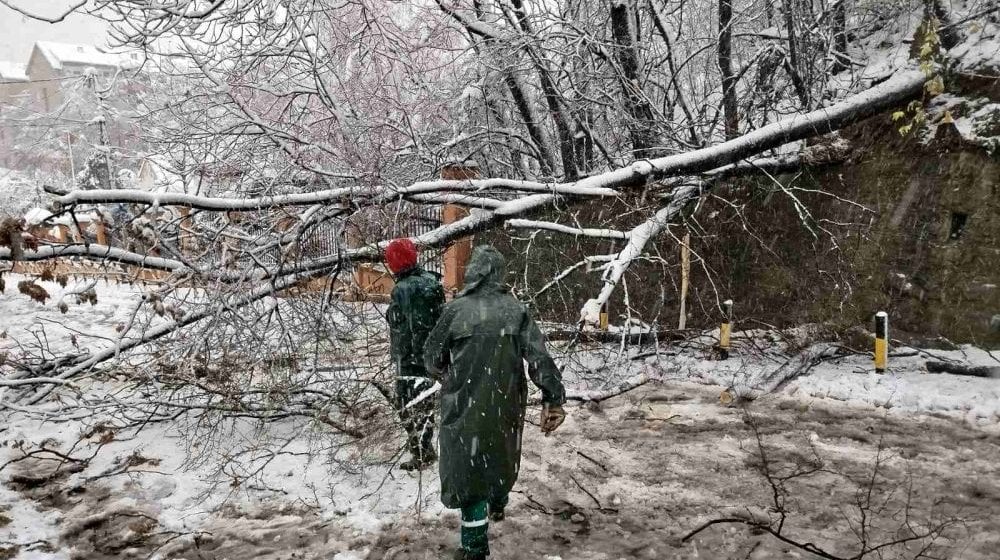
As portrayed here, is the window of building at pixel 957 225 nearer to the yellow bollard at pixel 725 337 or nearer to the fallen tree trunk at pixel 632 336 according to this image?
the yellow bollard at pixel 725 337

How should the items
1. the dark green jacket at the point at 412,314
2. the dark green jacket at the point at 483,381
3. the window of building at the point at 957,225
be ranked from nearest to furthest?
the dark green jacket at the point at 483,381, the dark green jacket at the point at 412,314, the window of building at the point at 957,225

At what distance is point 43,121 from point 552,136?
6.91m

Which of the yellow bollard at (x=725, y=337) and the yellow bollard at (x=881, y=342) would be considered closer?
the yellow bollard at (x=881, y=342)

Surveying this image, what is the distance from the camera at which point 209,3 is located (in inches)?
212

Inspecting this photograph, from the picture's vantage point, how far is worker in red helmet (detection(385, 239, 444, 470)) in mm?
3975

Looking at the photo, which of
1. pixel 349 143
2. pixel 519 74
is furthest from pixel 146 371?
pixel 519 74

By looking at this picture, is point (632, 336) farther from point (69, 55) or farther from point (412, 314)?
point (69, 55)

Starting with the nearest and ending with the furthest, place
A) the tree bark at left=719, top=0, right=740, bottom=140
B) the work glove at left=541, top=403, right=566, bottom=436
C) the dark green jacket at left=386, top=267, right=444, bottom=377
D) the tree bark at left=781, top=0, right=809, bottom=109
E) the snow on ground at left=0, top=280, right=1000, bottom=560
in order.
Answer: the work glove at left=541, top=403, right=566, bottom=436, the snow on ground at left=0, top=280, right=1000, bottom=560, the dark green jacket at left=386, top=267, right=444, bottom=377, the tree bark at left=781, top=0, right=809, bottom=109, the tree bark at left=719, top=0, right=740, bottom=140

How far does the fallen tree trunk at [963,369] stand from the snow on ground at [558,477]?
14 cm

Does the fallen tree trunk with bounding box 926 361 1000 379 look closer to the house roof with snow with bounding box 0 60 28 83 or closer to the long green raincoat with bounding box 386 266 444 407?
the long green raincoat with bounding box 386 266 444 407

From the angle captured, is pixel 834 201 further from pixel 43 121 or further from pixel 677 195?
pixel 43 121

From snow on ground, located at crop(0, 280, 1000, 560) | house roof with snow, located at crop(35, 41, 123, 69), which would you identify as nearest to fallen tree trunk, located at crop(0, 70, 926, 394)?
snow on ground, located at crop(0, 280, 1000, 560)

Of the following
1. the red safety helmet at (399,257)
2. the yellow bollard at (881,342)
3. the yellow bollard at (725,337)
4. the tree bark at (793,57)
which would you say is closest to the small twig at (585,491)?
the red safety helmet at (399,257)

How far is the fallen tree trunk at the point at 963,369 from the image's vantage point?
546cm
